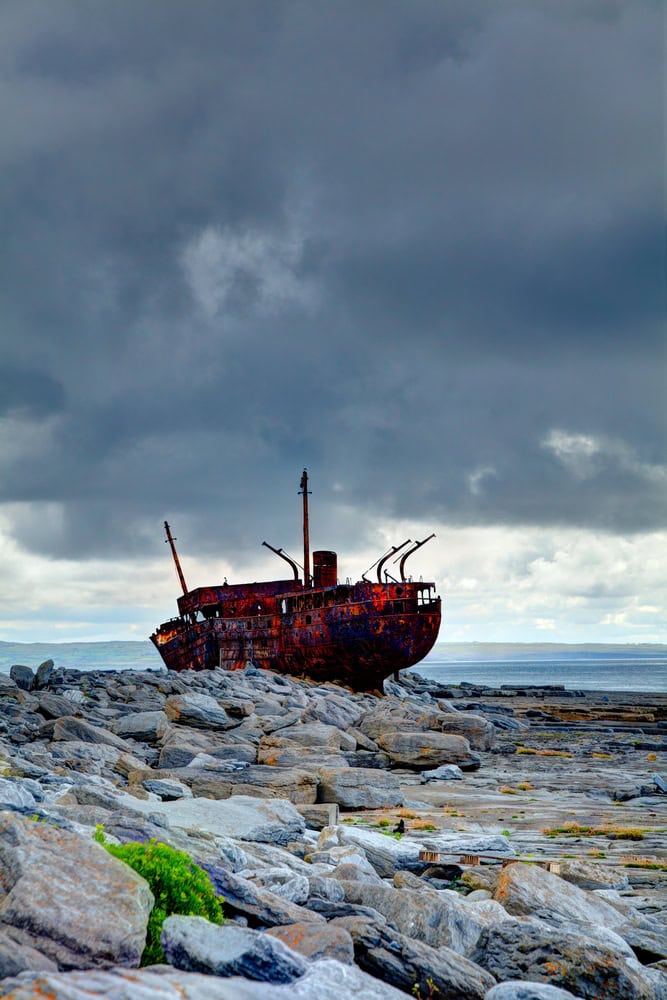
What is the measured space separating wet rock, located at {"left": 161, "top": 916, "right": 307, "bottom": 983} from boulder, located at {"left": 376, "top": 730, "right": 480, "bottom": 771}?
14.4m

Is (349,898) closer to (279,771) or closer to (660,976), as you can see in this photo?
(660,976)

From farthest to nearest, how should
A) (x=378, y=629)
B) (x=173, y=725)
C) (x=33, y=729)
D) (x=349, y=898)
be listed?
(x=378, y=629) → (x=173, y=725) → (x=33, y=729) → (x=349, y=898)

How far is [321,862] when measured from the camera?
8242 millimetres

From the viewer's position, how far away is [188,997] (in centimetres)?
388

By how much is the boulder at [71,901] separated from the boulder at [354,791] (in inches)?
356

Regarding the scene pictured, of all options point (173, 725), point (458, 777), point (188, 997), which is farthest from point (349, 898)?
point (173, 725)

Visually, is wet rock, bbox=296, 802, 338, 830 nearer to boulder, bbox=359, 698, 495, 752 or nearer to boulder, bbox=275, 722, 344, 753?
boulder, bbox=275, 722, 344, 753

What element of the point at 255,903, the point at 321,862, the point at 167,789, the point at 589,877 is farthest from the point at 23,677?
the point at 255,903

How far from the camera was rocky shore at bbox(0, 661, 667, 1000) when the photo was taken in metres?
4.40

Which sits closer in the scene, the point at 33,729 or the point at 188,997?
the point at 188,997

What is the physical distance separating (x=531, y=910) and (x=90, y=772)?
8270 millimetres

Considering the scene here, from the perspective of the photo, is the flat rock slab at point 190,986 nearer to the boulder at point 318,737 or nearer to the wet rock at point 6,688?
the boulder at point 318,737

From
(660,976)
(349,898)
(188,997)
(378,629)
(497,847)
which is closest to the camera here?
(188,997)

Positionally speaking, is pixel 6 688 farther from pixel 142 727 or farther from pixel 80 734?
pixel 80 734
